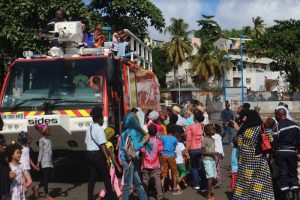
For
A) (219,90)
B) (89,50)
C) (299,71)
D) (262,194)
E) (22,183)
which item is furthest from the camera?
(219,90)

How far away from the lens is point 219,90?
73562mm

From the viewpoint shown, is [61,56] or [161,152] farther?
[61,56]

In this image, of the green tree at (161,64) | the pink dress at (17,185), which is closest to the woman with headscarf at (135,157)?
the pink dress at (17,185)

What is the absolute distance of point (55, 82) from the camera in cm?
1043

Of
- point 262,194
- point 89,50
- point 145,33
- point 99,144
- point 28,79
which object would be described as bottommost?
point 262,194

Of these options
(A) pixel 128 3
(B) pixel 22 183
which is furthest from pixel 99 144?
(A) pixel 128 3

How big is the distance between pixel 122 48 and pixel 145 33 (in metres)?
14.9

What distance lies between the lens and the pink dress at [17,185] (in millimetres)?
6270

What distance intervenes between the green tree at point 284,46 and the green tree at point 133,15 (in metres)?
26.0

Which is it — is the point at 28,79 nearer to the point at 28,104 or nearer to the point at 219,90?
the point at 28,104

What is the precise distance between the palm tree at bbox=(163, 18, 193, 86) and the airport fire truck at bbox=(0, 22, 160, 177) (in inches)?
2364

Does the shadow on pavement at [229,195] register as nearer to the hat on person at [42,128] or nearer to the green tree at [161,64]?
the hat on person at [42,128]

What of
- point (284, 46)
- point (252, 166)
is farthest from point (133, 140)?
point (284, 46)

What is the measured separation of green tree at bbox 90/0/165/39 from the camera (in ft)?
84.6
